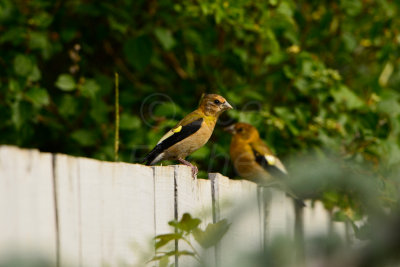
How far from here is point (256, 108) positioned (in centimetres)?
530

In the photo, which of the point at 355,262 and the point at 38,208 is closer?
the point at 355,262

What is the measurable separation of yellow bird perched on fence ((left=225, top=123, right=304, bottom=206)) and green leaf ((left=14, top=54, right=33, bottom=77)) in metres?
1.78

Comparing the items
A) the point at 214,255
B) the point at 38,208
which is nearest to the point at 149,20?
the point at 214,255

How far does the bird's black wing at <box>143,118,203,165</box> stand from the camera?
10.7 ft

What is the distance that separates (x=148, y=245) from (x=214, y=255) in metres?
0.66

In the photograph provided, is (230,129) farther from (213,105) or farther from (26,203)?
(26,203)

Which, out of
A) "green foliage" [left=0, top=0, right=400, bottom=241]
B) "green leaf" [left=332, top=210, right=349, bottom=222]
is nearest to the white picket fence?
"green leaf" [left=332, top=210, right=349, bottom=222]

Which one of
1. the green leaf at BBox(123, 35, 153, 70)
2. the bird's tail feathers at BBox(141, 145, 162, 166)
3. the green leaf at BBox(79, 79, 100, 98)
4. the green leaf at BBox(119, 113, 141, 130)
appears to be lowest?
the bird's tail feathers at BBox(141, 145, 162, 166)

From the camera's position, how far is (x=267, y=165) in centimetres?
464

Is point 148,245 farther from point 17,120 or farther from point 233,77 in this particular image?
point 233,77

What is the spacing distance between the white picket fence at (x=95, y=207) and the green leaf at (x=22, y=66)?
2155 mm

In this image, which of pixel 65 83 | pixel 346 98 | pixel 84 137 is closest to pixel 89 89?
pixel 65 83

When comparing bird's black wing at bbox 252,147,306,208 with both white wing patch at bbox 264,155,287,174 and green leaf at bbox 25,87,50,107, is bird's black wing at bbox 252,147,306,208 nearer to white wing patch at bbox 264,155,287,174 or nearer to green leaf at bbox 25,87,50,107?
white wing patch at bbox 264,155,287,174

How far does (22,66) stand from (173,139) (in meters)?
1.56
